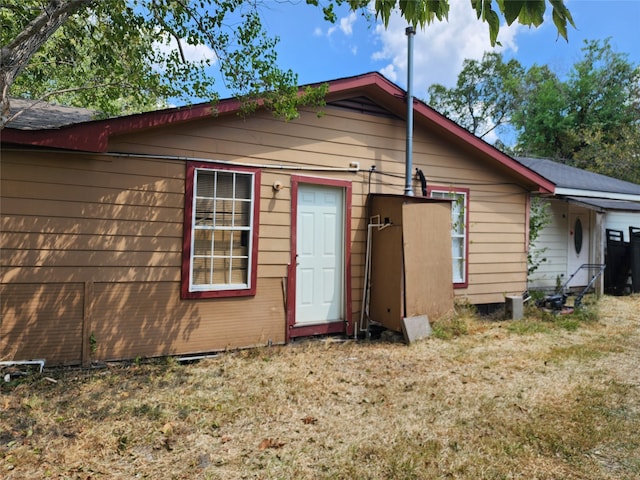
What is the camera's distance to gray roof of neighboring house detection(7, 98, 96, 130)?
14.7 feet

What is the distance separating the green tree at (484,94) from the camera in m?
26.5

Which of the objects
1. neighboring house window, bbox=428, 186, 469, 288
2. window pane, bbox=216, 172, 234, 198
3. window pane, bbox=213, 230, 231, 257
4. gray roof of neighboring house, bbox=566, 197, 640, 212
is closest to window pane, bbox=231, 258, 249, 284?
window pane, bbox=213, 230, 231, 257

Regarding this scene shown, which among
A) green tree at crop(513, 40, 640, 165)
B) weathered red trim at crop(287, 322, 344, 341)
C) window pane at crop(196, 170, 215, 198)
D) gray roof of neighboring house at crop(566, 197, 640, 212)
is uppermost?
green tree at crop(513, 40, 640, 165)

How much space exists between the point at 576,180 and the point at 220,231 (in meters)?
10.5

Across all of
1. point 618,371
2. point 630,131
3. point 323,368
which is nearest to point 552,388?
point 618,371

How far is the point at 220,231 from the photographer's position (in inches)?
201

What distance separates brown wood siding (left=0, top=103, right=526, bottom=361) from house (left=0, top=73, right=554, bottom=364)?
0.6 inches

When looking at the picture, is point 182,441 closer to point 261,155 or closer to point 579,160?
point 261,155

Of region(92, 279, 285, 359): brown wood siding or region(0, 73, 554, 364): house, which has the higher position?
region(0, 73, 554, 364): house

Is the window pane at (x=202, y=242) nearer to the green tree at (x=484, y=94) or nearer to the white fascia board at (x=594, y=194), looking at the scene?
the white fascia board at (x=594, y=194)

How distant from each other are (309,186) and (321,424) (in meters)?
3.36

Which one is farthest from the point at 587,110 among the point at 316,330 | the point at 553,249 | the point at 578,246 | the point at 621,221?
the point at 316,330

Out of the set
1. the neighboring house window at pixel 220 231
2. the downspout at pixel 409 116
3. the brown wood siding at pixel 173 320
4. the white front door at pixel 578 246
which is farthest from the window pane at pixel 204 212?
the white front door at pixel 578 246

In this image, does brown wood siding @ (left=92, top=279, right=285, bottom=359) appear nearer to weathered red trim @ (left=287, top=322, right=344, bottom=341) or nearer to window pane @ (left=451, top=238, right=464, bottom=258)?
weathered red trim @ (left=287, top=322, right=344, bottom=341)
